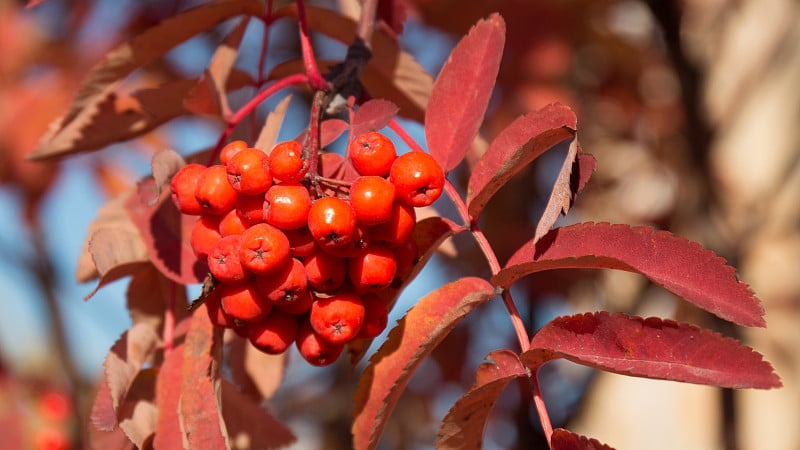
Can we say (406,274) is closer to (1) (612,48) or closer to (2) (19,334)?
(1) (612,48)

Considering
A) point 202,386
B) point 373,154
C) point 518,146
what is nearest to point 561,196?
point 518,146

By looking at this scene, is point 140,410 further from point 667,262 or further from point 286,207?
point 667,262

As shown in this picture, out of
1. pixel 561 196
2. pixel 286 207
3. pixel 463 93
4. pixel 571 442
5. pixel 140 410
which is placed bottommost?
pixel 140 410

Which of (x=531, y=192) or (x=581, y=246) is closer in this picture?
(x=581, y=246)

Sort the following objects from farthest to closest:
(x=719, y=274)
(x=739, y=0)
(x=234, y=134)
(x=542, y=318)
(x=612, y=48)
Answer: (x=739, y=0) < (x=612, y=48) < (x=542, y=318) < (x=234, y=134) < (x=719, y=274)

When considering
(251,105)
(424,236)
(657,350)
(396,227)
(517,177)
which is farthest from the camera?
(517,177)

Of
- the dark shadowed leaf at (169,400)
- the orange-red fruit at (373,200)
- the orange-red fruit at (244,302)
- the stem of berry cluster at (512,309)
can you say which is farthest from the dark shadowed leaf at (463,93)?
the dark shadowed leaf at (169,400)

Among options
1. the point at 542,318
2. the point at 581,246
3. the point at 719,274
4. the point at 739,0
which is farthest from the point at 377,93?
the point at 739,0

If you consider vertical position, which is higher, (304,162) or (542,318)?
(542,318)
